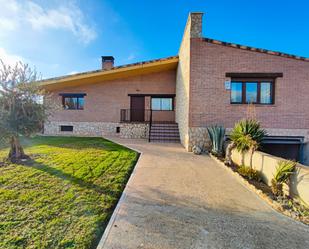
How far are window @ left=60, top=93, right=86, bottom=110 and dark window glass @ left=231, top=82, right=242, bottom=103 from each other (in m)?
10.5


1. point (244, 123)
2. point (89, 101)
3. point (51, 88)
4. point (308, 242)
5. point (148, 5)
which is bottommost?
point (308, 242)

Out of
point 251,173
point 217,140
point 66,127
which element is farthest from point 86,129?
point 251,173

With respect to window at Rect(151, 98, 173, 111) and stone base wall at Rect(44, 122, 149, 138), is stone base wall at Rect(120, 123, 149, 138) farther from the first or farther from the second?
window at Rect(151, 98, 173, 111)

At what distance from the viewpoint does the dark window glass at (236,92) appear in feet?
26.4

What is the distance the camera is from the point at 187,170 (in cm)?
501

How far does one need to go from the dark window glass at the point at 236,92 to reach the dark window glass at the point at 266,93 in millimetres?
1058

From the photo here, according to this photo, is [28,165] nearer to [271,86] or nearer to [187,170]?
[187,170]

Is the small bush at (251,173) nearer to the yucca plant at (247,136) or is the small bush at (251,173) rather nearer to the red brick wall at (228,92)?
the yucca plant at (247,136)

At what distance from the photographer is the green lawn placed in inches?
83.0

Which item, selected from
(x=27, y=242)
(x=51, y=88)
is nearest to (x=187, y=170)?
(x=27, y=242)

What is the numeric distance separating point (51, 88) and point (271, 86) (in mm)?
14245

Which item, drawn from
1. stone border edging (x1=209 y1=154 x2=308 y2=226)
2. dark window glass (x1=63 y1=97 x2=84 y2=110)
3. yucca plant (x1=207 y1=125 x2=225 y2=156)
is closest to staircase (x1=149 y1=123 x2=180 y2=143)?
yucca plant (x1=207 y1=125 x2=225 y2=156)

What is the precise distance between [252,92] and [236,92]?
0.78 meters

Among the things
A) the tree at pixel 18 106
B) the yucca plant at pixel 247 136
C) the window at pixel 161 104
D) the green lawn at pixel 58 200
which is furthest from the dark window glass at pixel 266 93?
the tree at pixel 18 106
